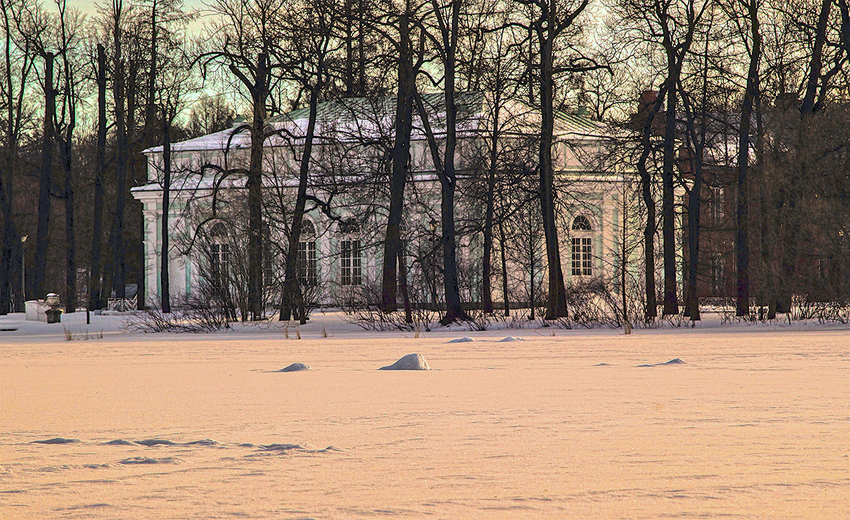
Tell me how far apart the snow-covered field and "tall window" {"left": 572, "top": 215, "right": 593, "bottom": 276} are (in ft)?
94.3

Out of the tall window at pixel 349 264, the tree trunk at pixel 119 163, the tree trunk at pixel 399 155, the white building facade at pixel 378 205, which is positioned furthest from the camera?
the tall window at pixel 349 264

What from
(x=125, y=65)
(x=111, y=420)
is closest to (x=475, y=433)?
(x=111, y=420)

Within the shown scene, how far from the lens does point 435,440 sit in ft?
23.9

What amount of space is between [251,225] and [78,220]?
2946cm

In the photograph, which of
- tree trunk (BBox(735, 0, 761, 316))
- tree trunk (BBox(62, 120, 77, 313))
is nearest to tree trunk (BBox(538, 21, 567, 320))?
tree trunk (BBox(735, 0, 761, 316))

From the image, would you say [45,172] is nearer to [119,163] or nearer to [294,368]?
[119,163]

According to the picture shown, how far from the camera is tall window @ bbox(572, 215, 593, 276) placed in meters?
44.0

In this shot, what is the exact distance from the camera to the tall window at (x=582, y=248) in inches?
1732

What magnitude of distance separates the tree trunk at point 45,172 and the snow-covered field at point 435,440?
2677 centimetres

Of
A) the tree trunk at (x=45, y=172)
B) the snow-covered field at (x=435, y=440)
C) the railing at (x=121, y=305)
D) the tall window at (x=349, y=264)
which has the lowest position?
the snow-covered field at (x=435, y=440)

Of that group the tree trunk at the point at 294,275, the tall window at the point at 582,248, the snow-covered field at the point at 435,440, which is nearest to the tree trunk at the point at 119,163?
the tree trunk at the point at 294,275

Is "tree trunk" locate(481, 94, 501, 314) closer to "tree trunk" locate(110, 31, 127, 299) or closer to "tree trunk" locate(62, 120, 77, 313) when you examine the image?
"tree trunk" locate(110, 31, 127, 299)

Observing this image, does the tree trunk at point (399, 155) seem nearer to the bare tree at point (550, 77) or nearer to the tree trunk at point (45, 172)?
the bare tree at point (550, 77)

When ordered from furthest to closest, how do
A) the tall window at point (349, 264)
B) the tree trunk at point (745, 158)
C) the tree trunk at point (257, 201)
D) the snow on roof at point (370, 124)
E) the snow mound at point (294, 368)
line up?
1. the tall window at point (349, 264)
2. the snow on roof at point (370, 124)
3. the tree trunk at point (745, 158)
4. the tree trunk at point (257, 201)
5. the snow mound at point (294, 368)
